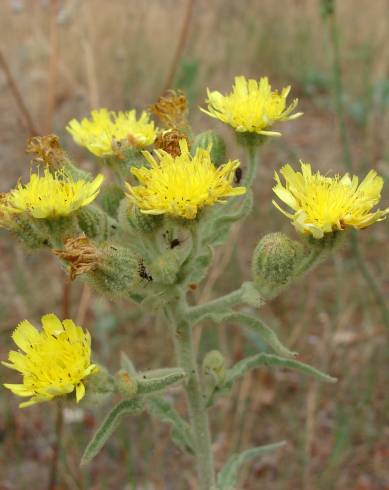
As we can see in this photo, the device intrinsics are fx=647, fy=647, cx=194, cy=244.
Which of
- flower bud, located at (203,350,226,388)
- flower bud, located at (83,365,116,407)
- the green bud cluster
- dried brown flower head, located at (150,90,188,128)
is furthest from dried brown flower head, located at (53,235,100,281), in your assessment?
dried brown flower head, located at (150,90,188,128)

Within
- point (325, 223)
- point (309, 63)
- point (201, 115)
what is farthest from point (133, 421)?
point (309, 63)

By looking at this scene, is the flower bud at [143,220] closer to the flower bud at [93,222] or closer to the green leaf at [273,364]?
the flower bud at [93,222]

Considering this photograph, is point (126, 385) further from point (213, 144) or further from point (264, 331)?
point (213, 144)

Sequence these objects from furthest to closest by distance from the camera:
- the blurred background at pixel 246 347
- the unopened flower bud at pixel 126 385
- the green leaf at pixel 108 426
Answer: the blurred background at pixel 246 347 < the unopened flower bud at pixel 126 385 < the green leaf at pixel 108 426

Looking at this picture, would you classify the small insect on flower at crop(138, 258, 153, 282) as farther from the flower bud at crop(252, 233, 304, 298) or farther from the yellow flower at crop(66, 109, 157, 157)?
the yellow flower at crop(66, 109, 157, 157)

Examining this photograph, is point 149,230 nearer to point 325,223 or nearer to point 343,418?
point 325,223

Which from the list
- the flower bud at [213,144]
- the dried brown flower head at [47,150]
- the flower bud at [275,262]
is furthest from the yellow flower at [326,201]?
the dried brown flower head at [47,150]

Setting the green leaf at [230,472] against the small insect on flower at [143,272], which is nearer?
the small insect on flower at [143,272]
